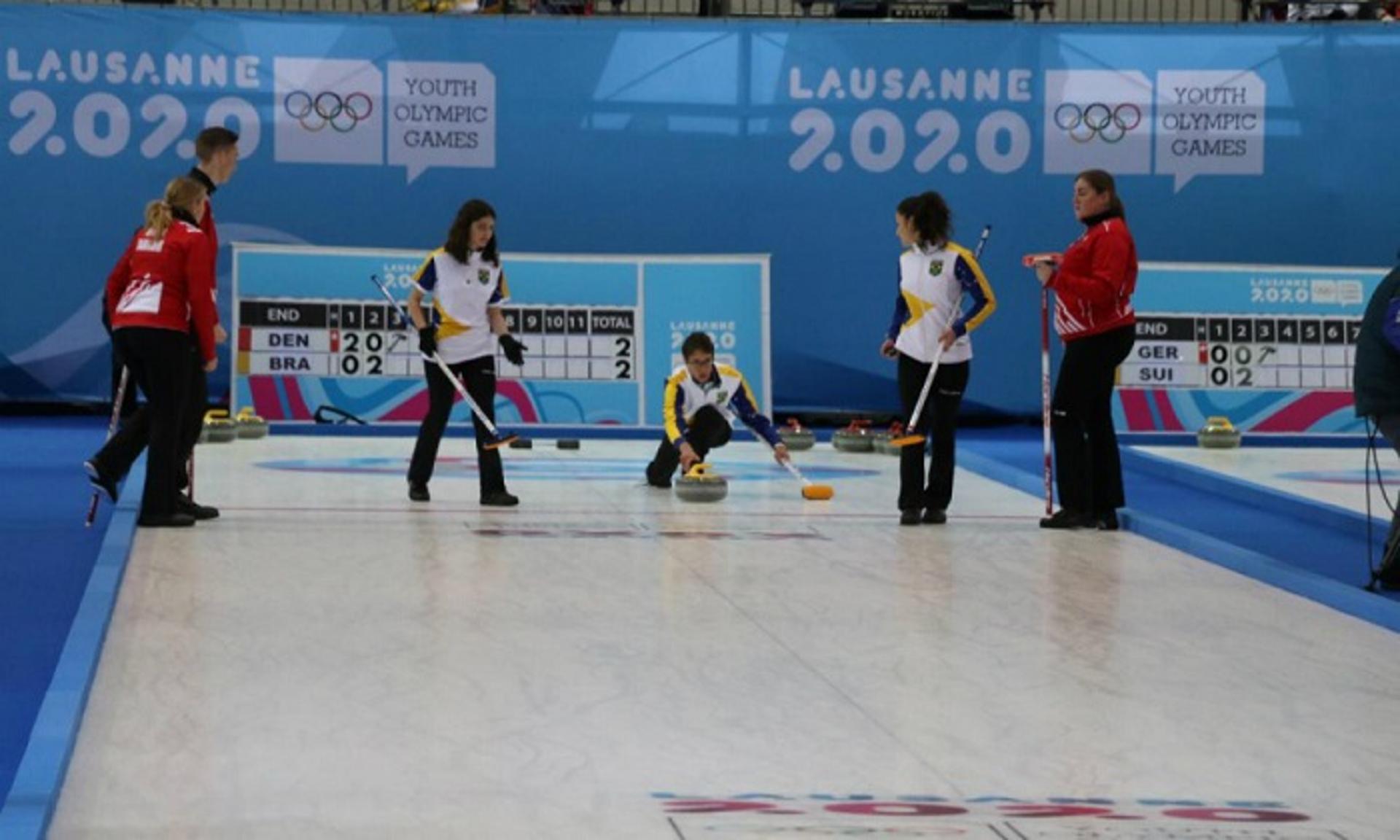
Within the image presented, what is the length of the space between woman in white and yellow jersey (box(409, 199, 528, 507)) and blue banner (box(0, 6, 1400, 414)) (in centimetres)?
546

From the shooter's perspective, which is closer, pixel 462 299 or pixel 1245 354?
pixel 462 299

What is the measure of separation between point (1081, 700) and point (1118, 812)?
4.65ft

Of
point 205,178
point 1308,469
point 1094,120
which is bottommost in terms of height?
point 1308,469

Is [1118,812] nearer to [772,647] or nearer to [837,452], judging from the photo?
[772,647]

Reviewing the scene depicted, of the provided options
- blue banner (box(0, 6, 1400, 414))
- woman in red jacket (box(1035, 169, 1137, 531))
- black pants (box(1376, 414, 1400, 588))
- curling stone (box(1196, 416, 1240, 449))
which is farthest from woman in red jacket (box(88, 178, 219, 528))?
curling stone (box(1196, 416, 1240, 449))

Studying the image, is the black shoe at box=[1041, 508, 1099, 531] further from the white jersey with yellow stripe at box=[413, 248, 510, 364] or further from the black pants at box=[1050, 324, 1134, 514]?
the white jersey with yellow stripe at box=[413, 248, 510, 364]

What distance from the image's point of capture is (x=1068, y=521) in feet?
37.1

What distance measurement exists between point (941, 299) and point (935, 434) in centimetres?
64

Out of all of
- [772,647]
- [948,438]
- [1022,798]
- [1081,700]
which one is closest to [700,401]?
[948,438]

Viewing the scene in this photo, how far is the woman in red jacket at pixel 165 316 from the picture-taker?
33.8 ft

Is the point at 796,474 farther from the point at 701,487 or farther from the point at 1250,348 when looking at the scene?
the point at 1250,348

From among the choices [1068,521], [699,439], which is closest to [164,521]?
[699,439]

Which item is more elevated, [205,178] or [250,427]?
[205,178]

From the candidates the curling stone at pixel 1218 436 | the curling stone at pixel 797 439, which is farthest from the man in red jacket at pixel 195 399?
the curling stone at pixel 1218 436
